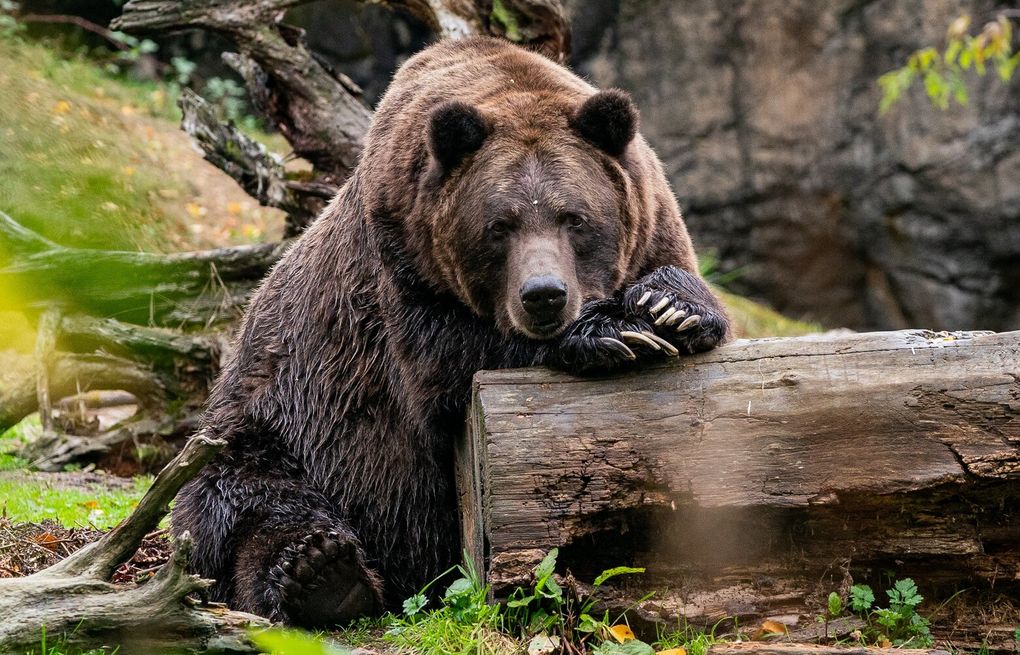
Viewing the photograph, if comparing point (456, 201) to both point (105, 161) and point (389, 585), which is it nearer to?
point (389, 585)

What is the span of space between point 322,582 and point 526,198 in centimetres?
205

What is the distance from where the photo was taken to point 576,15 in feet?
57.9

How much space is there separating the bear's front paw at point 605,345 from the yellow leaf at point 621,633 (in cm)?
104

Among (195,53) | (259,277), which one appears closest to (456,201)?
(259,277)

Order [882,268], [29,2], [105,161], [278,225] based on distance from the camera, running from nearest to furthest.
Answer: [105,161] < [278,225] < [882,268] < [29,2]

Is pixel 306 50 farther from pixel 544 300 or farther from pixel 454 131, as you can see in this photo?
pixel 544 300

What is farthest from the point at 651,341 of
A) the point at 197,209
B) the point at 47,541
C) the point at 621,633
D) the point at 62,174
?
the point at 197,209

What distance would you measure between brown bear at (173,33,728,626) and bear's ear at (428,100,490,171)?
0.01 metres

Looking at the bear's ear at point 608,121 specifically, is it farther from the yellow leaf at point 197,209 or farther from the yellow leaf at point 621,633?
the yellow leaf at point 197,209

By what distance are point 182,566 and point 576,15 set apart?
1522 centimetres

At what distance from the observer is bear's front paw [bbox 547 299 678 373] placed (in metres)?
4.45

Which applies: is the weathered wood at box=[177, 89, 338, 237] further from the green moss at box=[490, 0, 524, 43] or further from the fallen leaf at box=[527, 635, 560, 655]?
the fallen leaf at box=[527, 635, 560, 655]

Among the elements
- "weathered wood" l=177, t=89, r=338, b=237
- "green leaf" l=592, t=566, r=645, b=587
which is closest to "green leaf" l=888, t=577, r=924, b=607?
"green leaf" l=592, t=566, r=645, b=587

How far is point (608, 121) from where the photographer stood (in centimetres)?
519
